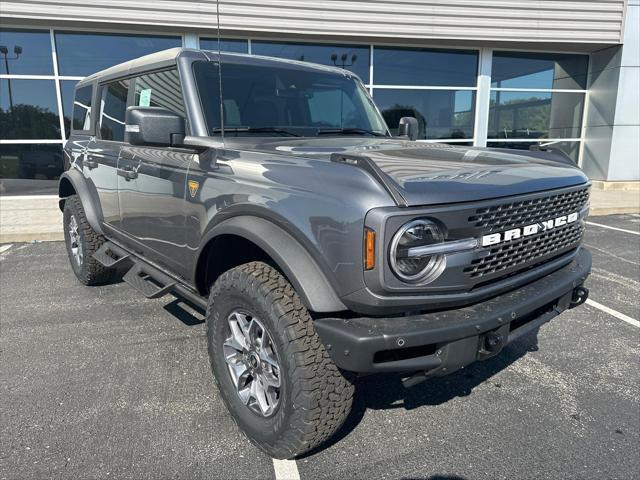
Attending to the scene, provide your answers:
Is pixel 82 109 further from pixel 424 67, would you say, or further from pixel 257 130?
pixel 424 67

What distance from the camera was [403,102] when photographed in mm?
12172

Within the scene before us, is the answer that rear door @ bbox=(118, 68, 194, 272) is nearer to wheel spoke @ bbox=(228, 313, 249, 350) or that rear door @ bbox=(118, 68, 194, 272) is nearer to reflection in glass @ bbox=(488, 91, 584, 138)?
wheel spoke @ bbox=(228, 313, 249, 350)

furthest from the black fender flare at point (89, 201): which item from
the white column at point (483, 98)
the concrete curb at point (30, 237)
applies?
the white column at point (483, 98)

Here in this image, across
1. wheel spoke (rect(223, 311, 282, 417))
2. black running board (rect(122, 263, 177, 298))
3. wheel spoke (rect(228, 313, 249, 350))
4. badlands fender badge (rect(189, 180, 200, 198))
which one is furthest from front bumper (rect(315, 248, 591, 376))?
black running board (rect(122, 263, 177, 298))

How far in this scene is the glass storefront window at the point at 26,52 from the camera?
10.1m

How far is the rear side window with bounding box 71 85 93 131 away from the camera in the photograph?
4672 millimetres

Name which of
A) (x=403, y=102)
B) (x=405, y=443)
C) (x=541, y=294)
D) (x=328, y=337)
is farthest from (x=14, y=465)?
(x=403, y=102)

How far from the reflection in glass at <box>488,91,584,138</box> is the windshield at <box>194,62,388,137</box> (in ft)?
34.0

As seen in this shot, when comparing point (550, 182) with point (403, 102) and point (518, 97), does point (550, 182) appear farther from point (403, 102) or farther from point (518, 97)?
point (518, 97)

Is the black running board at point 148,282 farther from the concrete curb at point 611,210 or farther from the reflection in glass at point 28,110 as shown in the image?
the concrete curb at point 611,210

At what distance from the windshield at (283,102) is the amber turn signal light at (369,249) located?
1.39 m

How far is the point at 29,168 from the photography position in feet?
34.6

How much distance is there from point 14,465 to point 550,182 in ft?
9.94

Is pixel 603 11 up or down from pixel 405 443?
up
